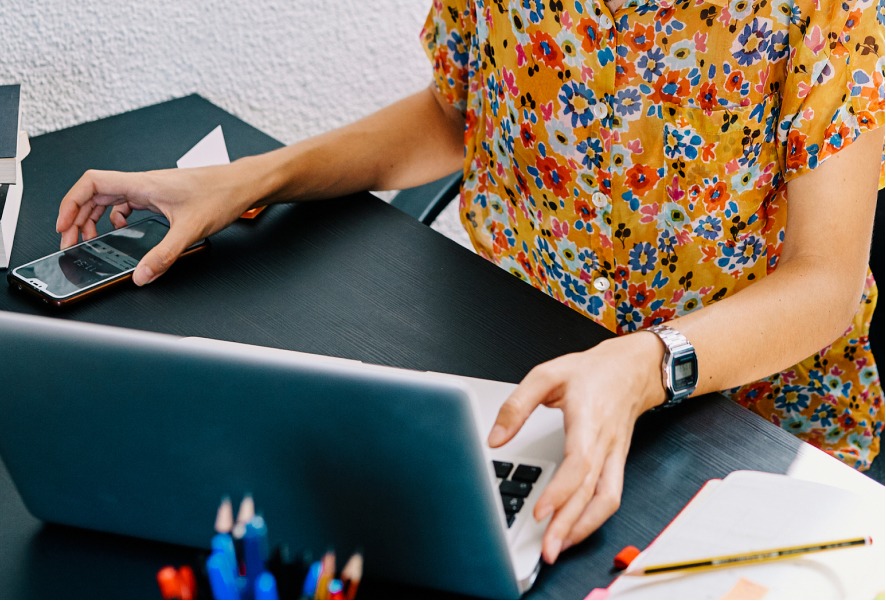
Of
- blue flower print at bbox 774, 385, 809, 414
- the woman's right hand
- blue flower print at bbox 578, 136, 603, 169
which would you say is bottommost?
blue flower print at bbox 774, 385, 809, 414

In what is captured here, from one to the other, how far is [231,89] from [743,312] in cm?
119

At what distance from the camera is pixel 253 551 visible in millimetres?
501

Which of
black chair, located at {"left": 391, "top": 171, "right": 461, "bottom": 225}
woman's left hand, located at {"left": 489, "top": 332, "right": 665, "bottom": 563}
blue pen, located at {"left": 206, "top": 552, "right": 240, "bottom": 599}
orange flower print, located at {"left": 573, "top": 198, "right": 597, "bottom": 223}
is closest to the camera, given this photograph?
blue pen, located at {"left": 206, "top": 552, "right": 240, "bottom": 599}

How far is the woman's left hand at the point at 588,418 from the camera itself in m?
0.60

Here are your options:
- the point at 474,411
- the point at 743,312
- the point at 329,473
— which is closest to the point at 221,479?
the point at 329,473

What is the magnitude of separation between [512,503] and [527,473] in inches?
1.3

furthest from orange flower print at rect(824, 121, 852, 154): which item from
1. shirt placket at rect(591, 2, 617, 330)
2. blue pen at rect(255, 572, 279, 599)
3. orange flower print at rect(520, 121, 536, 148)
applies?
blue pen at rect(255, 572, 279, 599)

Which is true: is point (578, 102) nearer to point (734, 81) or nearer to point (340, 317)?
point (734, 81)

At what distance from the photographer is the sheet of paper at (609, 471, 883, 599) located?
56 cm

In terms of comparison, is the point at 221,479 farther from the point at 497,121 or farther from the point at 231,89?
the point at 231,89

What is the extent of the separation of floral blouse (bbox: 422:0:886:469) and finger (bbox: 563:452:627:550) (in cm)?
41

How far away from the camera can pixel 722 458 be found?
682mm

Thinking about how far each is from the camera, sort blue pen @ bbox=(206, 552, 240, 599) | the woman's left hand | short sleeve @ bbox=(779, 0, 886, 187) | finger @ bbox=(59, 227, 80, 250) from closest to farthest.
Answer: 1. blue pen @ bbox=(206, 552, 240, 599)
2. the woman's left hand
3. short sleeve @ bbox=(779, 0, 886, 187)
4. finger @ bbox=(59, 227, 80, 250)

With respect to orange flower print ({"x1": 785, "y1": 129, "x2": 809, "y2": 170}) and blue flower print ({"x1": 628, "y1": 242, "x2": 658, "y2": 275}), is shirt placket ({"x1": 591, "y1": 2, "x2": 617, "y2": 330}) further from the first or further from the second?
orange flower print ({"x1": 785, "y1": 129, "x2": 809, "y2": 170})
